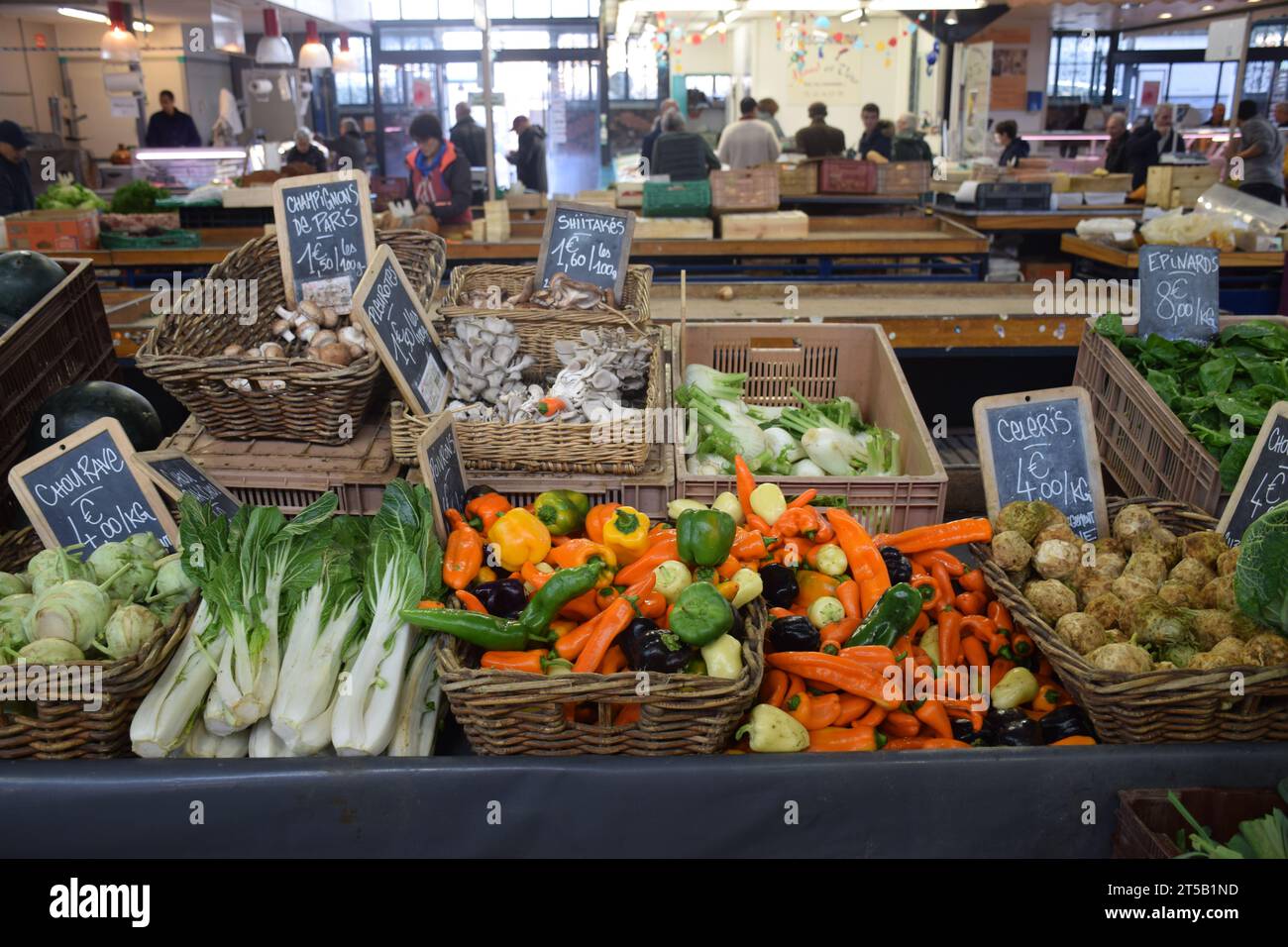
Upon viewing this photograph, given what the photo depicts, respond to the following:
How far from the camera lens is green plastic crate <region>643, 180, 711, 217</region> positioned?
6727mm

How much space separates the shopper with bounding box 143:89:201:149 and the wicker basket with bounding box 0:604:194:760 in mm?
12510

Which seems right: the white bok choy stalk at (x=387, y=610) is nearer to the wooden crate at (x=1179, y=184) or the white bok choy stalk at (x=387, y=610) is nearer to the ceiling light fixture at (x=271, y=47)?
the wooden crate at (x=1179, y=184)

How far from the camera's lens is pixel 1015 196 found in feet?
26.2

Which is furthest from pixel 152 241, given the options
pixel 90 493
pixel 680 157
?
pixel 680 157

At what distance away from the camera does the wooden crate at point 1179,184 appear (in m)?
7.95

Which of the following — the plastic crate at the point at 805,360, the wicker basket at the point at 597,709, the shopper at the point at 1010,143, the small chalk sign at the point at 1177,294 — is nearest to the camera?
the wicker basket at the point at 597,709

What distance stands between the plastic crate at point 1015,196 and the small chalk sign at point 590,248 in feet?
17.0

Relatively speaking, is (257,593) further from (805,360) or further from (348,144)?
(348,144)

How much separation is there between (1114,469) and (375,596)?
2422mm

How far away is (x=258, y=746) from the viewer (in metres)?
2.04

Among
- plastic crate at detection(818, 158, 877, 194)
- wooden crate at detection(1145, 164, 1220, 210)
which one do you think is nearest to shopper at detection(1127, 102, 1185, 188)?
wooden crate at detection(1145, 164, 1220, 210)

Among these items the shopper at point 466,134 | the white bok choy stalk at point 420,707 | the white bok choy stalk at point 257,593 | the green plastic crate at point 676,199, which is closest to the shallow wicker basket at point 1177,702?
the white bok choy stalk at point 420,707
